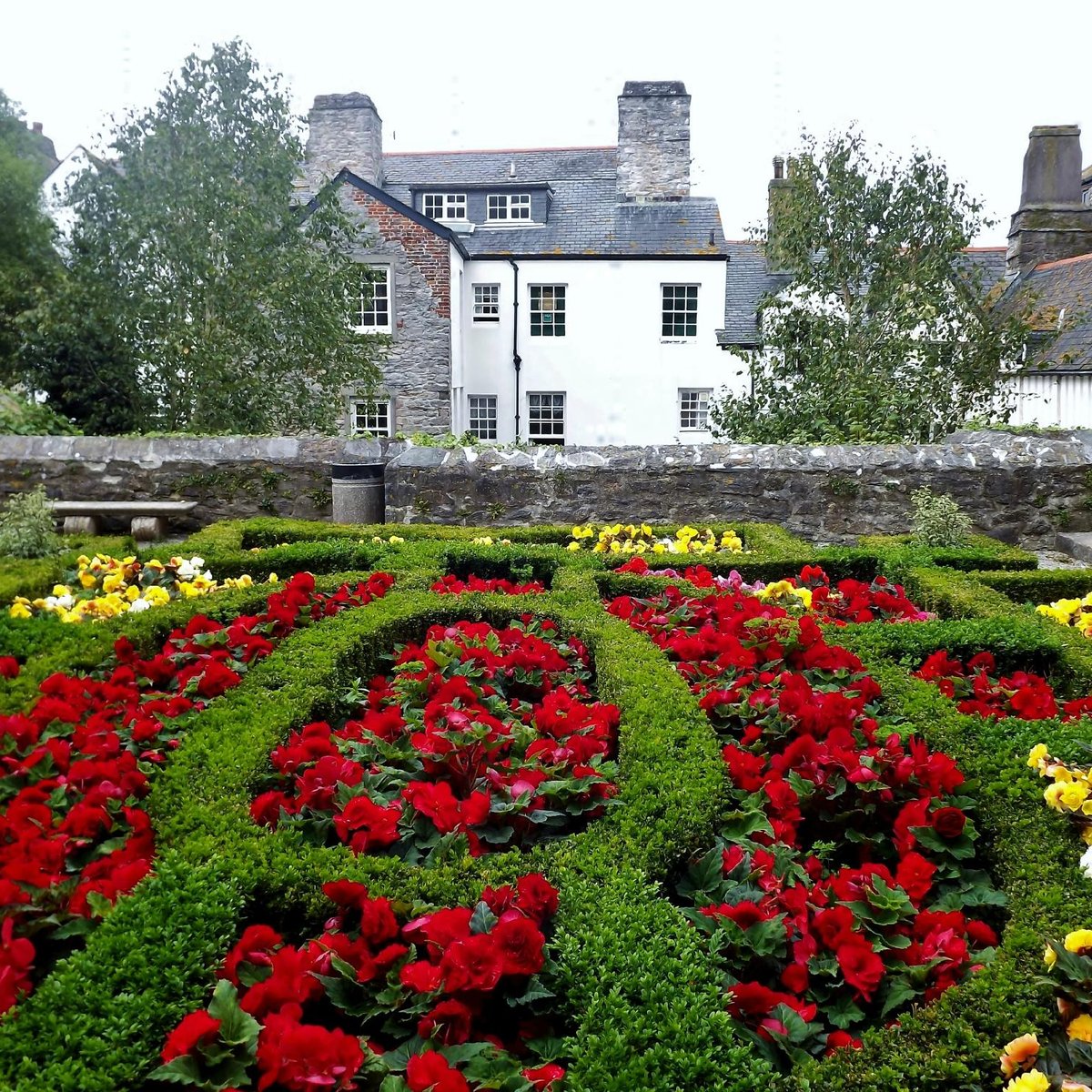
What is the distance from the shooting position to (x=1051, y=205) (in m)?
23.6

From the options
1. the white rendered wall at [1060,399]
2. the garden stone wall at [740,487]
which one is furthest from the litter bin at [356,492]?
the white rendered wall at [1060,399]

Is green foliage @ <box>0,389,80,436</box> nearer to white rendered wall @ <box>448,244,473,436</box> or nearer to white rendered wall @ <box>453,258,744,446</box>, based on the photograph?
white rendered wall @ <box>448,244,473,436</box>

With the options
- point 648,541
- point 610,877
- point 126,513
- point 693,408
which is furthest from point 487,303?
point 610,877

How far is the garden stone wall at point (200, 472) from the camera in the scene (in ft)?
28.4

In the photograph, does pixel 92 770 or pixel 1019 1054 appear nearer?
pixel 1019 1054

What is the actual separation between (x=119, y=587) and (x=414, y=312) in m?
18.6

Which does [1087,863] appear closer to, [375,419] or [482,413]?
[375,419]

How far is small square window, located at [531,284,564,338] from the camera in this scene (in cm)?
2478

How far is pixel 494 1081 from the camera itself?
1855 mm

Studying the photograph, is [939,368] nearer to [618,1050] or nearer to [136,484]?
[136,484]

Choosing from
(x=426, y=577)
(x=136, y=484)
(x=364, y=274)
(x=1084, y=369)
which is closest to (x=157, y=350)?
(x=364, y=274)

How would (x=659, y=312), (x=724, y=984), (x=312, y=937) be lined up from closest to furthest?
(x=724, y=984), (x=312, y=937), (x=659, y=312)

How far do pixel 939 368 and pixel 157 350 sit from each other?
11.3 m

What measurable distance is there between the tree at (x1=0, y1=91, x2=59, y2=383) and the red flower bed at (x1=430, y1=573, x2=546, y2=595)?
12.2m
